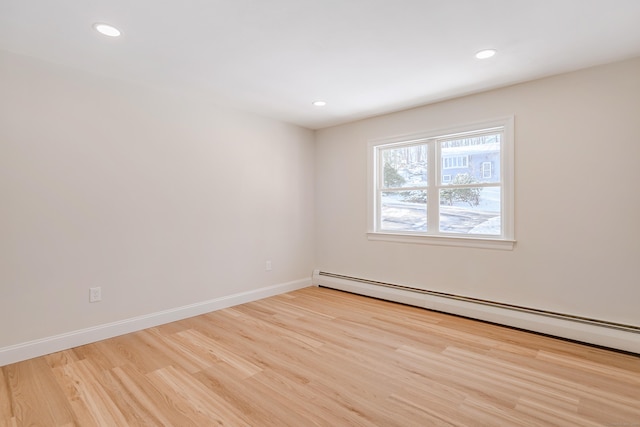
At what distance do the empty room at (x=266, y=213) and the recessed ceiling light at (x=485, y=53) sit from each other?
0.38 feet

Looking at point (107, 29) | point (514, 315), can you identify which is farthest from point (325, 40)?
point (514, 315)

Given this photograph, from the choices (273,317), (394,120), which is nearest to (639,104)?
(394,120)

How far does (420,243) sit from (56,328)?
363 cm

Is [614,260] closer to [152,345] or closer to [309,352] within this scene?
[309,352]

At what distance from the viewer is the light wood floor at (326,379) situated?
71.4 inches

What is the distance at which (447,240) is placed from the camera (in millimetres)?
3635

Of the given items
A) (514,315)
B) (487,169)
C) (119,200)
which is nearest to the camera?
(119,200)

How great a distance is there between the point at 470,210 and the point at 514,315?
3.70 ft

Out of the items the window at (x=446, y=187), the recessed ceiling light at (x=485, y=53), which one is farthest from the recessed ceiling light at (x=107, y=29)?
the window at (x=446, y=187)

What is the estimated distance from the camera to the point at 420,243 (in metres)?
3.87

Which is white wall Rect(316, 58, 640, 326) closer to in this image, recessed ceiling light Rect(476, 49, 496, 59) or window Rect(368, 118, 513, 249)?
window Rect(368, 118, 513, 249)

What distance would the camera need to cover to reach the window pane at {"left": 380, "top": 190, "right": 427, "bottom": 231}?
3.95 metres

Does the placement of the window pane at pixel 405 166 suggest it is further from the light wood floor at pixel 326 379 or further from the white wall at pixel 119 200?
the light wood floor at pixel 326 379

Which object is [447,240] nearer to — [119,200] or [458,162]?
[458,162]
